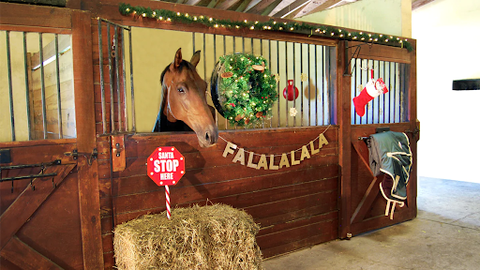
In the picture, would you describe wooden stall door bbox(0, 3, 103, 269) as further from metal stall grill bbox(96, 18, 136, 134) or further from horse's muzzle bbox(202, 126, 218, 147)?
horse's muzzle bbox(202, 126, 218, 147)

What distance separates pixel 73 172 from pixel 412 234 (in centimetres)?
348

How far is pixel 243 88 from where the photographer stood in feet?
8.02

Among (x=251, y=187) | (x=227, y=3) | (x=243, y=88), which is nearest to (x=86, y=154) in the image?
(x=243, y=88)

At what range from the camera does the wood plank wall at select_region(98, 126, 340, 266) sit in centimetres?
235

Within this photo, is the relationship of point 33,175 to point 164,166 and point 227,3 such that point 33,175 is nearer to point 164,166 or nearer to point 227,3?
point 164,166

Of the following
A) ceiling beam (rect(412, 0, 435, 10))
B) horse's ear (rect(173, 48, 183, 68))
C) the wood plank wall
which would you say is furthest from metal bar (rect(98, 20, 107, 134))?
ceiling beam (rect(412, 0, 435, 10))

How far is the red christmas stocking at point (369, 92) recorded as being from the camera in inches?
139

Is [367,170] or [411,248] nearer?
[411,248]

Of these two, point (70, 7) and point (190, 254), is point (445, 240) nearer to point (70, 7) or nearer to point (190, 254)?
point (190, 254)

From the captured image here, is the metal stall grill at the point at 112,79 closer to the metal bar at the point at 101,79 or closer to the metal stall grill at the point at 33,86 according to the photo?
the metal bar at the point at 101,79

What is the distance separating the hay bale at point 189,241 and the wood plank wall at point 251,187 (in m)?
0.20

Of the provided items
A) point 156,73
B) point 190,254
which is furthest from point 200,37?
point 190,254

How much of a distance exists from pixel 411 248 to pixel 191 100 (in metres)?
2.65

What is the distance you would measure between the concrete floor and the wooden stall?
0.19m
